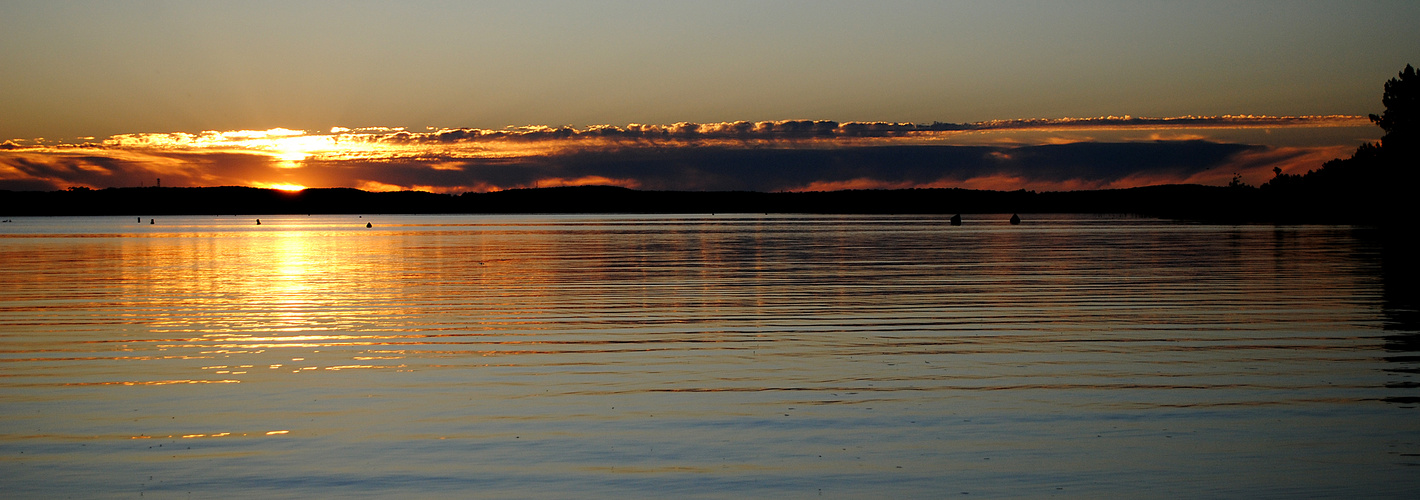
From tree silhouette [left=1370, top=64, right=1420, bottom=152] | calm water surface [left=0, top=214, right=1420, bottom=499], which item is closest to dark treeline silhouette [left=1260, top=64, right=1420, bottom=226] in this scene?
tree silhouette [left=1370, top=64, right=1420, bottom=152]

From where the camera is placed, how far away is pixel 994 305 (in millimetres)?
25094

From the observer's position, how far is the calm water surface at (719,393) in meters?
9.82

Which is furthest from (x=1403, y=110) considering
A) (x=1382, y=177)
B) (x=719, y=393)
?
(x=719, y=393)

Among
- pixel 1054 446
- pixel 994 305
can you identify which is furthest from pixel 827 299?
pixel 1054 446

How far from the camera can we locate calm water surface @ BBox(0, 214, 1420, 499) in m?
9.82

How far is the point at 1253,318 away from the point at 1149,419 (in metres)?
11.4

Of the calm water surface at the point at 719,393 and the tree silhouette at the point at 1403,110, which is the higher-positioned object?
the tree silhouette at the point at 1403,110

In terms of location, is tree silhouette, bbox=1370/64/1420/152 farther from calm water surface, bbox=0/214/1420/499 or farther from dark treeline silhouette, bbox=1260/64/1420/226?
calm water surface, bbox=0/214/1420/499

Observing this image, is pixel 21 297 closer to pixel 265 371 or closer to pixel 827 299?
pixel 265 371

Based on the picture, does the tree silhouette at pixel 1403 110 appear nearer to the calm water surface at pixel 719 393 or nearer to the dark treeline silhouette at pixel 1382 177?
the dark treeline silhouette at pixel 1382 177

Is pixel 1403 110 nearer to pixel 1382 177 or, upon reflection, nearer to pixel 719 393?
pixel 1382 177

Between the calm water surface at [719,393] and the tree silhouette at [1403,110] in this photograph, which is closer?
the calm water surface at [719,393]

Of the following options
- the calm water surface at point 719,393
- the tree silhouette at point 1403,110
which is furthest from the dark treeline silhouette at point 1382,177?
the calm water surface at point 719,393

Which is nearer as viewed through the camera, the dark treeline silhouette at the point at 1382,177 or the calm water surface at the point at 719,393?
the calm water surface at the point at 719,393
